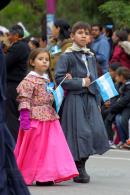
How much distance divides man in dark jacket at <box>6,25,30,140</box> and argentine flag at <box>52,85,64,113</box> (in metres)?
1.95

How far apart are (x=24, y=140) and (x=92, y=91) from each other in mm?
1009

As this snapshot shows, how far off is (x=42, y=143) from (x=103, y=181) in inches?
40.7

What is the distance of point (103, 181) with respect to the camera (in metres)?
10.5

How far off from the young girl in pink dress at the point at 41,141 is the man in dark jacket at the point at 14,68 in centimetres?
190

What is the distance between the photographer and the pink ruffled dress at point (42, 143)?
32.1 feet

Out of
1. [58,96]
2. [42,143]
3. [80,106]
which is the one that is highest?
[58,96]

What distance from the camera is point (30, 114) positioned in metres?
9.88

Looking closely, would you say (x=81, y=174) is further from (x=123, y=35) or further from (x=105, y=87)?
(x=123, y=35)

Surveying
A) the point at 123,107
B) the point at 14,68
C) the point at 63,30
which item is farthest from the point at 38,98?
the point at 123,107

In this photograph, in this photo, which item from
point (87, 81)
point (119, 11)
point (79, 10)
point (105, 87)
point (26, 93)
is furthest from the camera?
point (79, 10)

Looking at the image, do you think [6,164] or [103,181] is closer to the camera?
[6,164]

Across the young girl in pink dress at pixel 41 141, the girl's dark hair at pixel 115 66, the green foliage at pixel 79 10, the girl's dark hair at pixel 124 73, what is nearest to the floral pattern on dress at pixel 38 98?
the young girl in pink dress at pixel 41 141

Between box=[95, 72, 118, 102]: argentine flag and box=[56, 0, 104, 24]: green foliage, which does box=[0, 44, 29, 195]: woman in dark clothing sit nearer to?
box=[95, 72, 118, 102]: argentine flag

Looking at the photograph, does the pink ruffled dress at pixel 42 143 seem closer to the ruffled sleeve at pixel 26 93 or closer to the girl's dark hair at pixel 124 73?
the ruffled sleeve at pixel 26 93
